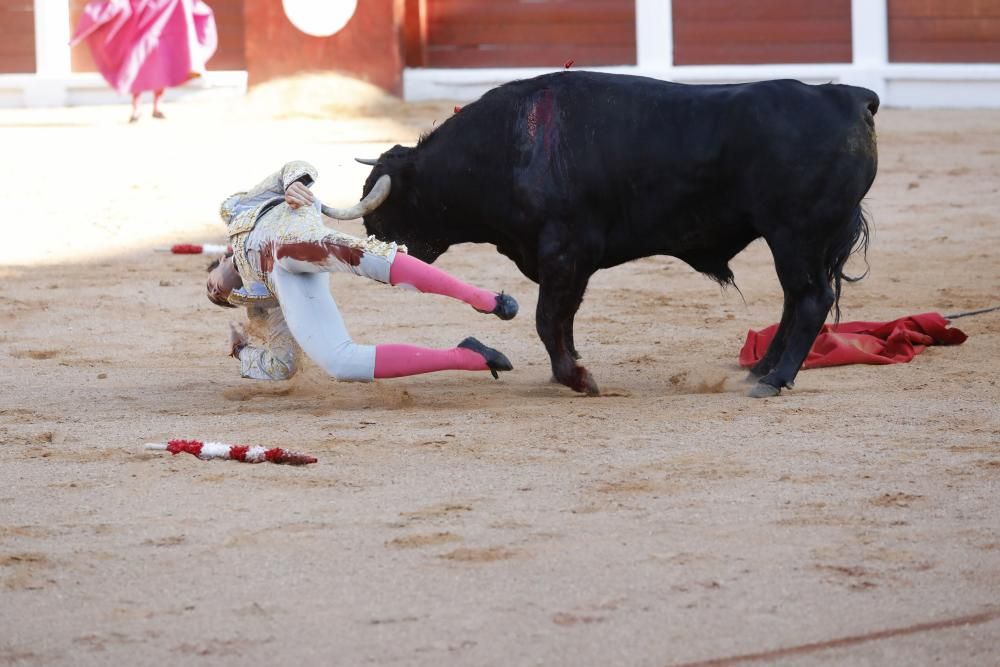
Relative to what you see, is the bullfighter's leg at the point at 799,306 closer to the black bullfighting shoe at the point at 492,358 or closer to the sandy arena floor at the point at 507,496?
the sandy arena floor at the point at 507,496

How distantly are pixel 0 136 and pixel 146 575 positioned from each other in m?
7.86

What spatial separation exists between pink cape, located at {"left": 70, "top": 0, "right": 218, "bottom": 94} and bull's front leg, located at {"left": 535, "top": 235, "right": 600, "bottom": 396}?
6975mm

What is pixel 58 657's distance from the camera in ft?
7.76

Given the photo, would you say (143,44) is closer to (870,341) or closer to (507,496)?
(870,341)

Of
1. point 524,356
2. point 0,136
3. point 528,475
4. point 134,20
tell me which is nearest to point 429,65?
point 134,20

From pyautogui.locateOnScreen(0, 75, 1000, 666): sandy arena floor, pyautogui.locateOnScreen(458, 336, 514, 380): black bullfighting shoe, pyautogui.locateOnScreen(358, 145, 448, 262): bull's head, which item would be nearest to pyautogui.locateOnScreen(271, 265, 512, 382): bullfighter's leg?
pyautogui.locateOnScreen(458, 336, 514, 380): black bullfighting shoe

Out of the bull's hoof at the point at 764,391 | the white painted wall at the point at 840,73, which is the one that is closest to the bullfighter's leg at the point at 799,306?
the bull's hoof at the point at 764,391

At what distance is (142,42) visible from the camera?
10.8 m

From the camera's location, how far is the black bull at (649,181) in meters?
4.22

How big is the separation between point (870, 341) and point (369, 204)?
5.13ft

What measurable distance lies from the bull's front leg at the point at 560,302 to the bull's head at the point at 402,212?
1.33ft

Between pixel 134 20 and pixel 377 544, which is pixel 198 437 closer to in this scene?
pixel 377 544

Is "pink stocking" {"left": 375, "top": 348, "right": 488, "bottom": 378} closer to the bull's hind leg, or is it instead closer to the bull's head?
the bull's head

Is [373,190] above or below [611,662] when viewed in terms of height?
above
